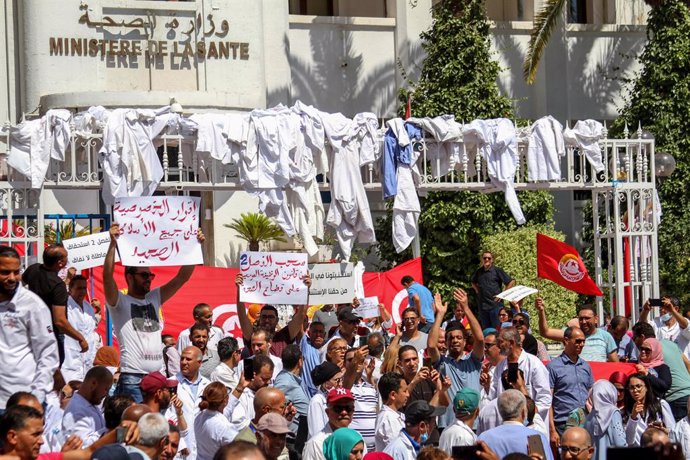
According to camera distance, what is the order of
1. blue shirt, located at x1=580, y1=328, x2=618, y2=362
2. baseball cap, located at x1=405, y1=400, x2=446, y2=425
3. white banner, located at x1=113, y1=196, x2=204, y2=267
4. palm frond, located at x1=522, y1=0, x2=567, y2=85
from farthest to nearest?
palm frond, located at x1=522, y1=0, x2=567, y2=85
blue shirt, located at x1=580, y1=328, x2=618, y2=362
white banner, located at x1=113, y1=196, x2=204, y2=267
baseball cap, located at x1=405, y1=400, x2=446, y2=425

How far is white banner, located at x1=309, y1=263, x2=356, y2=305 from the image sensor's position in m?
15.1

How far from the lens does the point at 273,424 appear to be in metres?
8.73

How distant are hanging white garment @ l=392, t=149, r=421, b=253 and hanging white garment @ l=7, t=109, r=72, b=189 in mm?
3940

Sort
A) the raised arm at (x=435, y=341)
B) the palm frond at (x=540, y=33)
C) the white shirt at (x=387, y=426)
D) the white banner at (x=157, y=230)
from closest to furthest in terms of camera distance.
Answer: the white shirt at (x=387, y=426), the white banner at (x=157, y=230), the raised arm at (x=435, y=341), the palm frond at (x=540, y=33)

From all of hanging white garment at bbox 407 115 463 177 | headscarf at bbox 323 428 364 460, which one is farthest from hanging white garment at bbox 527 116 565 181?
headscarf at bbox 323 428 364 460

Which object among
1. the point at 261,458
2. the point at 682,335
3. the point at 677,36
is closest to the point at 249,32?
the point at 677,36

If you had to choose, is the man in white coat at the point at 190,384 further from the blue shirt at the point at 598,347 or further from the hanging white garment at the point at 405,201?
the hanging white garment at the point at 405,201

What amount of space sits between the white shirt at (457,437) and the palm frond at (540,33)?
1774 cm

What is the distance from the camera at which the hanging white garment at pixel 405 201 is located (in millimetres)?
16578

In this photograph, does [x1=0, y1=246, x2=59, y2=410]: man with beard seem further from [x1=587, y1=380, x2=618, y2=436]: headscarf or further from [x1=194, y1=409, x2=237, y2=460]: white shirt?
[x1=587, y1=380, x2=618, y2=436]: headscarf

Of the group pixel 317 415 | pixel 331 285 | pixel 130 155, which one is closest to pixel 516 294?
pixel 331 285

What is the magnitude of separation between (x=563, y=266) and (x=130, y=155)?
18.3ft

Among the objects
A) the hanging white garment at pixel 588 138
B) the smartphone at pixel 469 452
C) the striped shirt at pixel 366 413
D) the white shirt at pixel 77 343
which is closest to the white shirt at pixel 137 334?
the white shirt at pixel 77 343

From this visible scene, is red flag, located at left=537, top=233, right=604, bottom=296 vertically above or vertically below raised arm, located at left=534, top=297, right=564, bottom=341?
above
